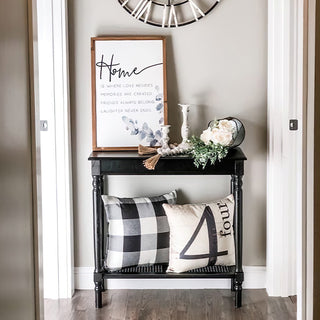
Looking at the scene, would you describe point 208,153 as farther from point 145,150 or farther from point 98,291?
point 98,291

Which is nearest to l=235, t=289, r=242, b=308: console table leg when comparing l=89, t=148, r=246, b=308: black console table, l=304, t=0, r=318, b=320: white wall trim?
l=89, t=148, r=246, b=308: black console table

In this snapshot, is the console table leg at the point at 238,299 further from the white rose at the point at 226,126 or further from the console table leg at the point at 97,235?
the white rose at the point at 226,126

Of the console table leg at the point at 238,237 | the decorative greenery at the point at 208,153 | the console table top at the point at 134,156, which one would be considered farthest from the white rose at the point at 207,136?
the console table leg at the point at 238,237

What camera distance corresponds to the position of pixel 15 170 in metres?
2.30

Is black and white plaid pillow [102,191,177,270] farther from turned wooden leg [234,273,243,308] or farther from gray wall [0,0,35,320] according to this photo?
gray wall [0,0,35,320]

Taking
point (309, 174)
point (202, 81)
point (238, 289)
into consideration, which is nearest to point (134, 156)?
point (202, 81)

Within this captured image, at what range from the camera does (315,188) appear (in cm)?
254

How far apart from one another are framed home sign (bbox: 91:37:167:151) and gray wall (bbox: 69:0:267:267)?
0.24ft

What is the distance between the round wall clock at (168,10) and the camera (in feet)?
12.9

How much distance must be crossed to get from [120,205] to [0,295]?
70.4 inches

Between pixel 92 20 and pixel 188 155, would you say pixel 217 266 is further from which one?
pixel 92 20

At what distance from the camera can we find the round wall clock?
3.93 metres

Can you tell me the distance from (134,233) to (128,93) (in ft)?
2.65

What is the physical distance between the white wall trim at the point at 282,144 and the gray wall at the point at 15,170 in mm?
1793
